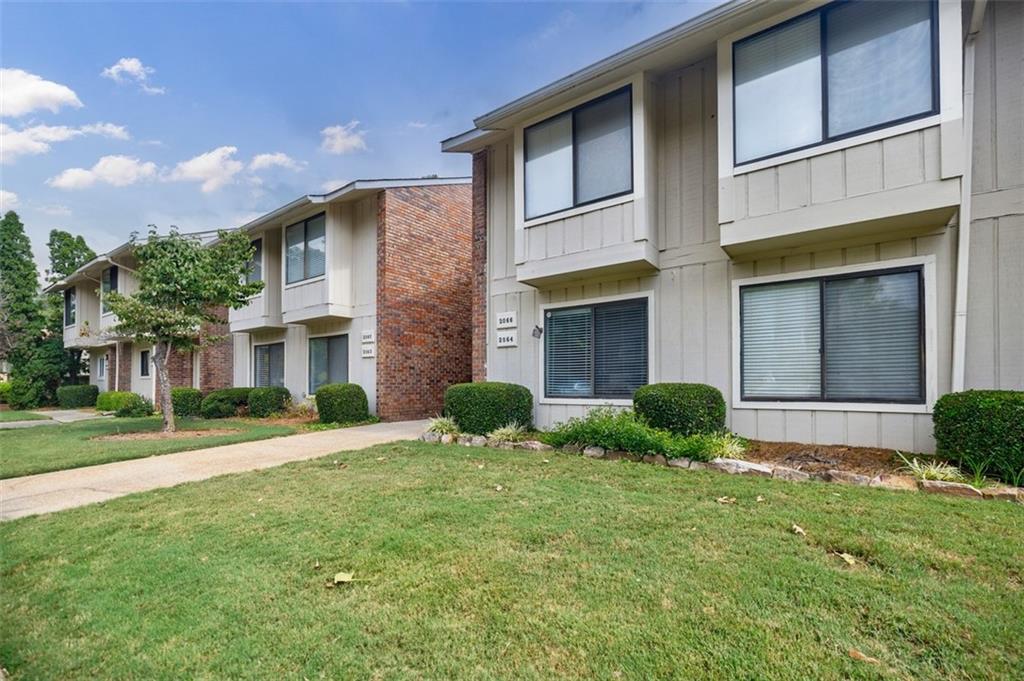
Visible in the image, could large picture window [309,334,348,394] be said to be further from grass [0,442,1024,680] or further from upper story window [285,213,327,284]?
grass [0,442,1024,680]

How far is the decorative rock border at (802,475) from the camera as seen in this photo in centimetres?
433

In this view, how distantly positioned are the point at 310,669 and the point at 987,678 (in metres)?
2.81

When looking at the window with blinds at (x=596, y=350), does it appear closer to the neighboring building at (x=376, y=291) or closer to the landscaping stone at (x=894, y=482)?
the landscaping stone at (x=894, y=482)

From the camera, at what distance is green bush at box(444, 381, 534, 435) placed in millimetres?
8133

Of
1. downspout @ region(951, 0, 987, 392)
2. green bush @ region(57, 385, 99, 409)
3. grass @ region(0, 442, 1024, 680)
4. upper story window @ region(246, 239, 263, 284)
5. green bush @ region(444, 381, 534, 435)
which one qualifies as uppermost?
upper story window @ region(246, 239, 263, 284)

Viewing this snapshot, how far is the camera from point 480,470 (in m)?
5.80

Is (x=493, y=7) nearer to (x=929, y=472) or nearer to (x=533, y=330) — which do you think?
(x=533, y=330)

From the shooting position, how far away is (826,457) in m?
5.67

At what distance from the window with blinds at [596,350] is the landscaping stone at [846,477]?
3.08 metres

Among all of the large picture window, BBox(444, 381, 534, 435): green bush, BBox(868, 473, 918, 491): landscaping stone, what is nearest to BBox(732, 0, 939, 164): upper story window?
BBox(868, 473, 918, 491): landscaping stone

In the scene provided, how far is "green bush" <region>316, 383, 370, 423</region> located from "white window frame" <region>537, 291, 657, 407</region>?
15.7 feet

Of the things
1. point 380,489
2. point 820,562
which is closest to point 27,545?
point 380,489

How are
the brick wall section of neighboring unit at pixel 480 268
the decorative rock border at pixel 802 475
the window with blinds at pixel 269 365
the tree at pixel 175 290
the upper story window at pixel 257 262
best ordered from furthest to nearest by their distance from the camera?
the upper story window at pixel 257 262 < the window with blinds at pixel 269 365 < the tree at pixel 175 290 < the brick wall section of neighboring unit at pixel 480 268 < the decorative rock border at pixel 802 475

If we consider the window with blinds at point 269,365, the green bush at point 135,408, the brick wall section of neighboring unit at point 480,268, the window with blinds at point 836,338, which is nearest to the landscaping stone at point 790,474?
the window with blinds at point 836,338
